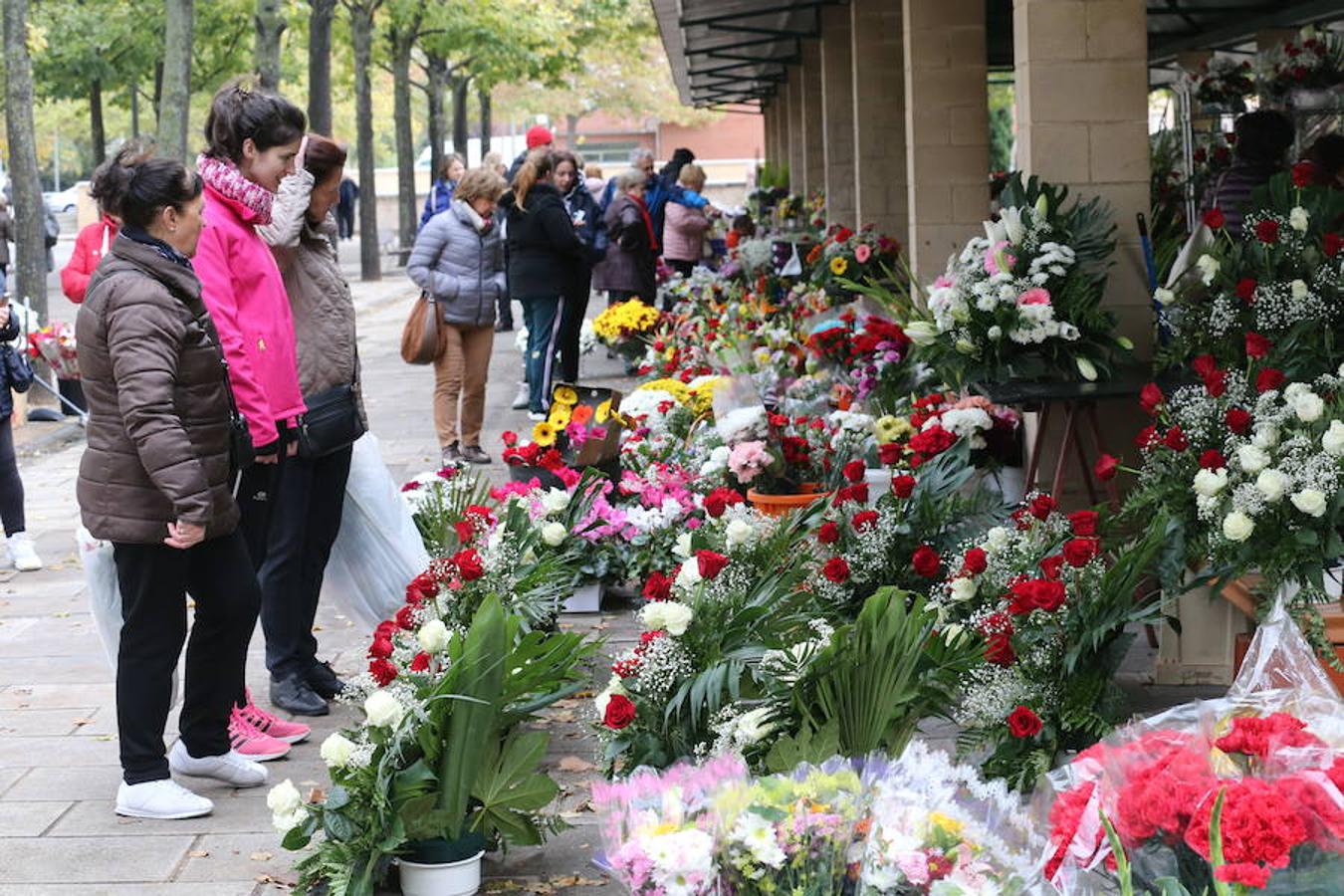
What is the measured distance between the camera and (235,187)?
228 inches

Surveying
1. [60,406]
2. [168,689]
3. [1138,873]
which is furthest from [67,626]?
[60,406]

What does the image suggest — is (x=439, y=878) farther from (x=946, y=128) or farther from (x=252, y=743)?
(x=946, y=128)

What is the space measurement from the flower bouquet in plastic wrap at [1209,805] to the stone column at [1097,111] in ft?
13.2

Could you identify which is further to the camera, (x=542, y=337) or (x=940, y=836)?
(x=542, y=337)

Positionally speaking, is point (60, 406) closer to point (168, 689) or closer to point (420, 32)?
point (168, 689)

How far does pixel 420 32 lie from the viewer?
3331 centimetres

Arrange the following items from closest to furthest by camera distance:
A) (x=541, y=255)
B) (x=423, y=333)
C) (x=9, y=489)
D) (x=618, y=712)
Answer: (x=618, y=712) → (x=9, y=489) → (x=423, y=333) → (x=541, y=255)

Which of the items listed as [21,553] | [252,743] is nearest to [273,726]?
[252,743]

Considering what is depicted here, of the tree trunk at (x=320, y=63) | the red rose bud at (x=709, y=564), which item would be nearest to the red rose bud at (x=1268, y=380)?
the red rose bud at (x=709, y=564)

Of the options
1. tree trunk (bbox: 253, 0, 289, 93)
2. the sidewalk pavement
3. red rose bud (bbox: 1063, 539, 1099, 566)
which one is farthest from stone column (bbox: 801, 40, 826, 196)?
red rose bud (bbox: 1063, 539, 1099, 566)

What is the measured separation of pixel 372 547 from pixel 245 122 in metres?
1.63

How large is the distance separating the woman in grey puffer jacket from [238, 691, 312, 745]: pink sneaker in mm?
5037

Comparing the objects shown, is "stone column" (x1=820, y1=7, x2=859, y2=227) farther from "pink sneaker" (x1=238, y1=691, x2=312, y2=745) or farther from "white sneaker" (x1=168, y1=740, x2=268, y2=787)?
"white sneaker" (x1=168, y1=740, x2=268, y2=787)

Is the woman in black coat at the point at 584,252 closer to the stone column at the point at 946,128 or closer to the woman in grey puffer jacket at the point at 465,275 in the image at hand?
the woman in grey puffer jacket at the point at 465,275
